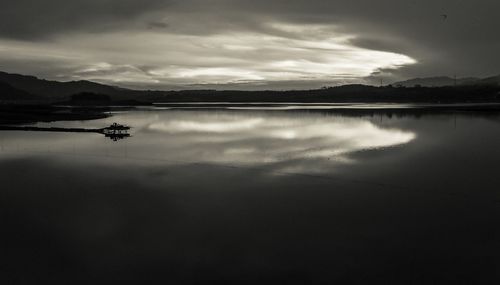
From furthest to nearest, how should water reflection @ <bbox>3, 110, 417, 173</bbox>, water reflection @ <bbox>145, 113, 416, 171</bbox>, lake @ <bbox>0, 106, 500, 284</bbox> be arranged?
water reflection @ <bbox>145, 113, 416, 171</bbox> < water reflection @ <bbox>3, 110, 417, 173</bbox> < lake @ <bbox>0, 106, 500, 284</bbox>

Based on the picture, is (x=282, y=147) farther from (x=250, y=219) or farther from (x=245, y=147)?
(x=250, y=219)

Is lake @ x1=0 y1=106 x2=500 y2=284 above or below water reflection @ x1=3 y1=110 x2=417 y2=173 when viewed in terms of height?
below

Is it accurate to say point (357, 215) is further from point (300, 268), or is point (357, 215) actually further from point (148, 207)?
point (148, 207)

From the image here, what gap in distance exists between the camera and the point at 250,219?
16922 millimetres

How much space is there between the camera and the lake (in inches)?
473

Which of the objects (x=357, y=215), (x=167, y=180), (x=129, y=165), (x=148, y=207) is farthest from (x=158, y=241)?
(x=129, y=165)

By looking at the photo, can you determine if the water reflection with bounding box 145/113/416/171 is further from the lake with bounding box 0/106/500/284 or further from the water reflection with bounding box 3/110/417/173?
the lake with bounding box 0/106/500/284

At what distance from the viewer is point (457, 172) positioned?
2698 centimetres

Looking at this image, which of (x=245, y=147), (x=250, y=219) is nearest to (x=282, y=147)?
(x=245, y=147)

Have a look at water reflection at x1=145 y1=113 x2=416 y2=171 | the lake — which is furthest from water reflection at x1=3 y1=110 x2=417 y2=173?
the lake

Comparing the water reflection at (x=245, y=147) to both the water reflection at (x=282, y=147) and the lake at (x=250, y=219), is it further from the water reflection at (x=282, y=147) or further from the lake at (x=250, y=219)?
the lake at (x=250, y=219)

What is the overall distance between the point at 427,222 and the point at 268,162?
1679cm

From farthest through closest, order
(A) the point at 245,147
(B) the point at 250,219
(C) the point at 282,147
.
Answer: (C) the point at 282,147
(A) the point at 245,147
(B) the point at 250,219

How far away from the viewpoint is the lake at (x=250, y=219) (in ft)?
39.4
